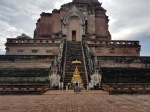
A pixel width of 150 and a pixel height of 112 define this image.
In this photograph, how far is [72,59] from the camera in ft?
74.7

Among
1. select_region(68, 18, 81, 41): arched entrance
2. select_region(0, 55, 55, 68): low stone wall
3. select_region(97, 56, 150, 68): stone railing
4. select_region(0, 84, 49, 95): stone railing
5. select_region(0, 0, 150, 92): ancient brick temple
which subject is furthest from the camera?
select_region(68, 18, 81, 41): arched entrance

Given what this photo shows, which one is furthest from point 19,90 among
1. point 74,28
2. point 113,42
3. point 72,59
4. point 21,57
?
point 74,28

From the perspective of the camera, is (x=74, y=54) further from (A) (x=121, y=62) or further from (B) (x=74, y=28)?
(B) (x=74, y=28)

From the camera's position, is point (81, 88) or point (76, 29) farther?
point (76, 29)

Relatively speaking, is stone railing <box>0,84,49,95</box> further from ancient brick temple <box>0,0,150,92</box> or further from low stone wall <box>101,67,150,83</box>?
low stone wall <box>101,67,150,83</box>

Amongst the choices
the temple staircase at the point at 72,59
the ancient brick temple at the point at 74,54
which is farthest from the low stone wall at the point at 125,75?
the temple staircase at the point at 72,59

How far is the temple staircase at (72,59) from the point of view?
64.4 ft

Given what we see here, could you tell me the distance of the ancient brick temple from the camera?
19.8 meters

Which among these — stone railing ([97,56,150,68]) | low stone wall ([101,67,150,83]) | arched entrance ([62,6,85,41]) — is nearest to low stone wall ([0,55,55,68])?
stone railing ([97,56,150,68])

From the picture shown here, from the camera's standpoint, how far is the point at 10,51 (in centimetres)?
2884

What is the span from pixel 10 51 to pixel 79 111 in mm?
23131

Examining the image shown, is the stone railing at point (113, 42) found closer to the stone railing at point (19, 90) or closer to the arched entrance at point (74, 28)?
the arched entrance at point (74, 28)

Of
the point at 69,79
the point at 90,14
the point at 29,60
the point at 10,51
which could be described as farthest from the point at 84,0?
the point at 69,79

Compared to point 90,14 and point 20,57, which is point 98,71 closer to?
point 20,57
